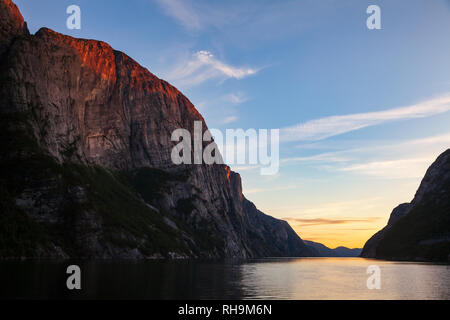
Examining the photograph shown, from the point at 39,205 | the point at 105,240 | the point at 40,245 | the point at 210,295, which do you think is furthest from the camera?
the point at 105,240

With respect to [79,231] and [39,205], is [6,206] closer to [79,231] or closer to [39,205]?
[39,205]

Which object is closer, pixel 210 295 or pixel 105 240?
pixel 210 295

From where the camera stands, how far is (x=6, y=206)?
142 meters

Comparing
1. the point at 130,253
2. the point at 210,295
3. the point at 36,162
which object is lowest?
the point at 130,253

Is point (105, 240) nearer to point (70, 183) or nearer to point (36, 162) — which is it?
point (70, 183)
